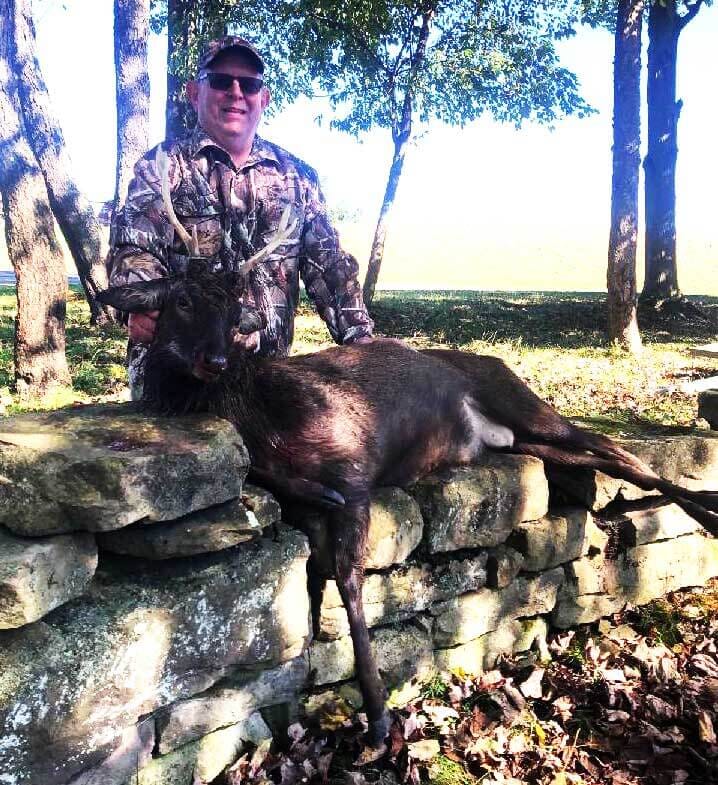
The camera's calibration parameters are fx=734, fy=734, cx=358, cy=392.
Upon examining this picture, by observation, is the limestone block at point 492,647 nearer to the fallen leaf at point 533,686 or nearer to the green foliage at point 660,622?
the fallen leaf at point 533,686

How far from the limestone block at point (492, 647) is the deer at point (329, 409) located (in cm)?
66

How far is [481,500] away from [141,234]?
2244 mm

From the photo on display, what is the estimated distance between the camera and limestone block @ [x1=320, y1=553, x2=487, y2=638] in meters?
3.14

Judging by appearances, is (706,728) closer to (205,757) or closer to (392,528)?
(392,528)

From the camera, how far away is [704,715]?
3.33m

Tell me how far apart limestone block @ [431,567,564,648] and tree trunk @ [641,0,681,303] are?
39.5 feet

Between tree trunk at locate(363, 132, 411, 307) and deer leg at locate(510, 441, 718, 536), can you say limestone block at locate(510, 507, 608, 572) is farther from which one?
tree trunk at locate(363, 132, 411, 307)

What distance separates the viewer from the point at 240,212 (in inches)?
171

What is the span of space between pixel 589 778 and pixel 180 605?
1833mm

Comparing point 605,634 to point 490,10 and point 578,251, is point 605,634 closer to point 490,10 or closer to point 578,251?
point 490,10

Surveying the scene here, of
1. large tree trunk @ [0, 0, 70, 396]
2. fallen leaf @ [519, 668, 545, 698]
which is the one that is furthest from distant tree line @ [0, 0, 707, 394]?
fallen leaf @ [519, 668, 545, 698]

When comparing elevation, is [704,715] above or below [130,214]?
below

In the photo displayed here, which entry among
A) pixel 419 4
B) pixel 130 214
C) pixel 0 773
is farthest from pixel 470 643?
pixel 419 4

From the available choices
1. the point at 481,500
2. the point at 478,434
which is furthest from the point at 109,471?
the point at 478,434
